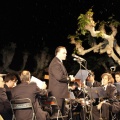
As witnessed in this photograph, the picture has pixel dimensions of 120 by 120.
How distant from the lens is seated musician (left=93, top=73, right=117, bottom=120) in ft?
30.3

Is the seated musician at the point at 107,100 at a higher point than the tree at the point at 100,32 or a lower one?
lower

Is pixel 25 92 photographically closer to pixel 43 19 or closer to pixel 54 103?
pixel 54 103

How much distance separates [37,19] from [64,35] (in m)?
1.63

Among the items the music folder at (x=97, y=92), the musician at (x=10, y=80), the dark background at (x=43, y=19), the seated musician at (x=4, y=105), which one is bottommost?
the seated musician at (x=4, y=105)

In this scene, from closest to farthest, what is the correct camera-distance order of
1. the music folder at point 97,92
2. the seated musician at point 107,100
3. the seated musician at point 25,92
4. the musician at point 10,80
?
the seated musician at point 25,92, the musician at point 10,80, the music folder at point 97,92, the seated musician at point 107,100

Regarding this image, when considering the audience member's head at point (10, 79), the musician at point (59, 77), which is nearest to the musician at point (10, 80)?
the audience member's head at point (10, 79)

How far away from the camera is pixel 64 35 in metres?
18.6

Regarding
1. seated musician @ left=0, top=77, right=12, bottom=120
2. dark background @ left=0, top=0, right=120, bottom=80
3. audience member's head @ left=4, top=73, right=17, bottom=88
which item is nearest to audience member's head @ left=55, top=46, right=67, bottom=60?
audience member's head @ left=4, top=73, right=17, bottom=88

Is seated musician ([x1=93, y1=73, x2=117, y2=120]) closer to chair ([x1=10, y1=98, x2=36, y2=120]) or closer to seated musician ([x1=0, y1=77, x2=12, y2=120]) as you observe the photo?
chair ([x1=10, y1=98, x2=36, y2=120])

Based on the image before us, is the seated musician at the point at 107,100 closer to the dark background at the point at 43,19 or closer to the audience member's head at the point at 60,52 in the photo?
the audience member's head at the point at 60,52

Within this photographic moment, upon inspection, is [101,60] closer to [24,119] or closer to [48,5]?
[48,5]

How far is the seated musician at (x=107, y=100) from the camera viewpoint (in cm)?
924

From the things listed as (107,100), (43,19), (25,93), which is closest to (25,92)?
(25,93)

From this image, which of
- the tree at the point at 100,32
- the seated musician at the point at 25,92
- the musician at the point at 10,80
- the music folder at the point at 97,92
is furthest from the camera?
the tree at the point at 100,32
